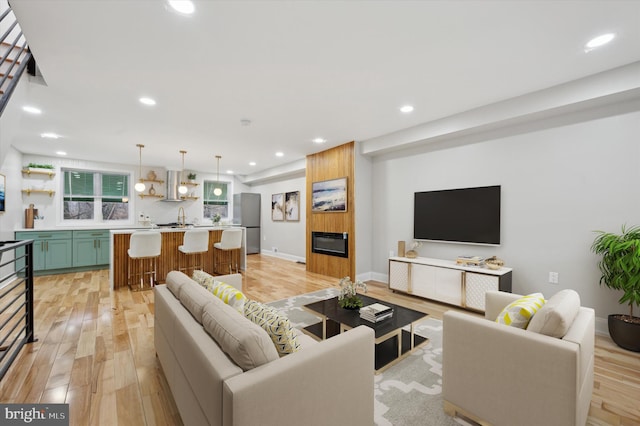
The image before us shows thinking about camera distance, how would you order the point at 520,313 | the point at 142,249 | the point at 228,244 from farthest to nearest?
the point at 228,244
the point at 142,249
the point at 520,313

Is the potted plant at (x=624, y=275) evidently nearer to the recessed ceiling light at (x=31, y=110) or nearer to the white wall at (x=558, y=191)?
the white wall at (x=558, y=191)

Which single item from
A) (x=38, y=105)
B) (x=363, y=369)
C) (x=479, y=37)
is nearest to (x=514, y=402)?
(x=363, y=369)

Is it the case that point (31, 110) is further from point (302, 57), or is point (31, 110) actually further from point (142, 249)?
point (302, 57)

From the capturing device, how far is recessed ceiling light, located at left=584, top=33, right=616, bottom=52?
6.93 ft

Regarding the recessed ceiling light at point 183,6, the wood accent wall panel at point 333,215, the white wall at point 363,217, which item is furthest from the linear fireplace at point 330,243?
the recessed ceiling light at point 183,6

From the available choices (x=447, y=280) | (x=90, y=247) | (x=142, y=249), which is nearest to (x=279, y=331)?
(x=447, y=280)

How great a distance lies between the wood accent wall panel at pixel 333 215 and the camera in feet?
16.4

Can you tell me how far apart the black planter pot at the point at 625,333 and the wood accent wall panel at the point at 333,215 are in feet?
10.5

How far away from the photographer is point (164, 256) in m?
5.11

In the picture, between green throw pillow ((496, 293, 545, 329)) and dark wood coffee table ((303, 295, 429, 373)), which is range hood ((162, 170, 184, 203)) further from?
green throw pillow ((496, 293, 545, 329))

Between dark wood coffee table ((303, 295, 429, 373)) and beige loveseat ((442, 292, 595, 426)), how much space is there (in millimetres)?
586

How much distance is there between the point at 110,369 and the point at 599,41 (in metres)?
4.68

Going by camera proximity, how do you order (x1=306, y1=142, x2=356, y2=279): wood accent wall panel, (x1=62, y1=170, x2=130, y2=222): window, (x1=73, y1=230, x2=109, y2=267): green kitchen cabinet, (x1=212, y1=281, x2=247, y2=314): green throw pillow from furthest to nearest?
1. (x1=62, y1=170, x2=130, y2=222): window
2. (x1=73, y1=230, x2=109, y2=267): green kitchen cabinet
3. (x1=306, y1=142, x2=356, y2=279): wood accent wall panel
4. (x1=212, y1=281, x2=247, y2=314): green throw pillow

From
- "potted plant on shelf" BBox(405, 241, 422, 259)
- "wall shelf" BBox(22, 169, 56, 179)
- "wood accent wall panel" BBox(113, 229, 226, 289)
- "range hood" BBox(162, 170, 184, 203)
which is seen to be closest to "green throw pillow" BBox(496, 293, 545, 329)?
"potted plant on shelf" BBox(405, 241, 422, 259)
